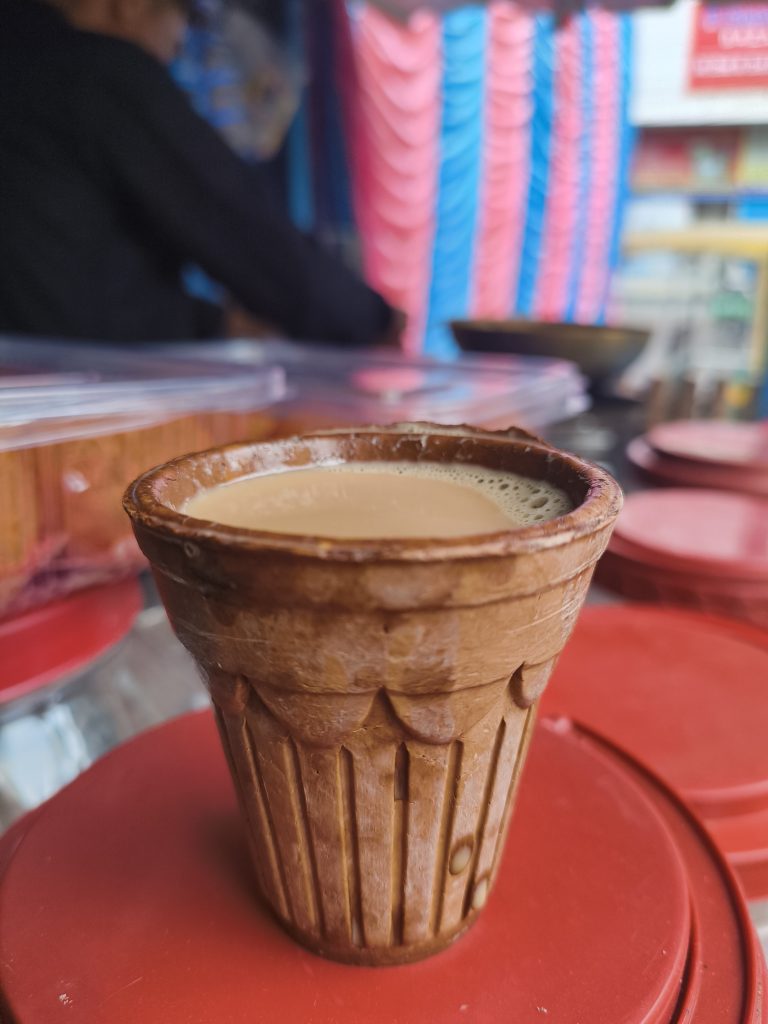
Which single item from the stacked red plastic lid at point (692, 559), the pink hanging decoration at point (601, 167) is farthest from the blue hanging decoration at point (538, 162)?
the stacked red plastic lid at point (692, 559)

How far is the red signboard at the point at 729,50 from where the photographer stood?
671cm

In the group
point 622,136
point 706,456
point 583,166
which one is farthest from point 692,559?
point 622,136

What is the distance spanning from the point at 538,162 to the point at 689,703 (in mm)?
4725

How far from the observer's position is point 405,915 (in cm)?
48

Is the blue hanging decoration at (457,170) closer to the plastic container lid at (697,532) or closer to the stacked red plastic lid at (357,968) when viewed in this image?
the plastic container lid at (697,532)

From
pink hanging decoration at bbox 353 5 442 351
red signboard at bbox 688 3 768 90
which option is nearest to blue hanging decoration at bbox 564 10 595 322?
pink hanging decoration at bbox 353 5 442 351

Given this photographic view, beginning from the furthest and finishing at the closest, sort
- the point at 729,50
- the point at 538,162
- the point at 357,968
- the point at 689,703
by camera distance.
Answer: the point at 729,50, the point at 538,162, the point at 689,703, the point at 357,968

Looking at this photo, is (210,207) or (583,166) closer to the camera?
(210,207)

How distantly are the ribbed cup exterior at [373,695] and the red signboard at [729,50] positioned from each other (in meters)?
8.12

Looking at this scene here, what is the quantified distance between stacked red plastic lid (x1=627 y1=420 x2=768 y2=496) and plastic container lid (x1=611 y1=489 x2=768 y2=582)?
0.24ft

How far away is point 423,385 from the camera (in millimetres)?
1449

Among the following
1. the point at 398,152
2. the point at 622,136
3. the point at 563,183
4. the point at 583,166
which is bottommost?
the point at 398,152

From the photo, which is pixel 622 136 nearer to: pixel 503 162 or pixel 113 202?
pixel 503 162

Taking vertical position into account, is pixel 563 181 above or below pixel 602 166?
below
